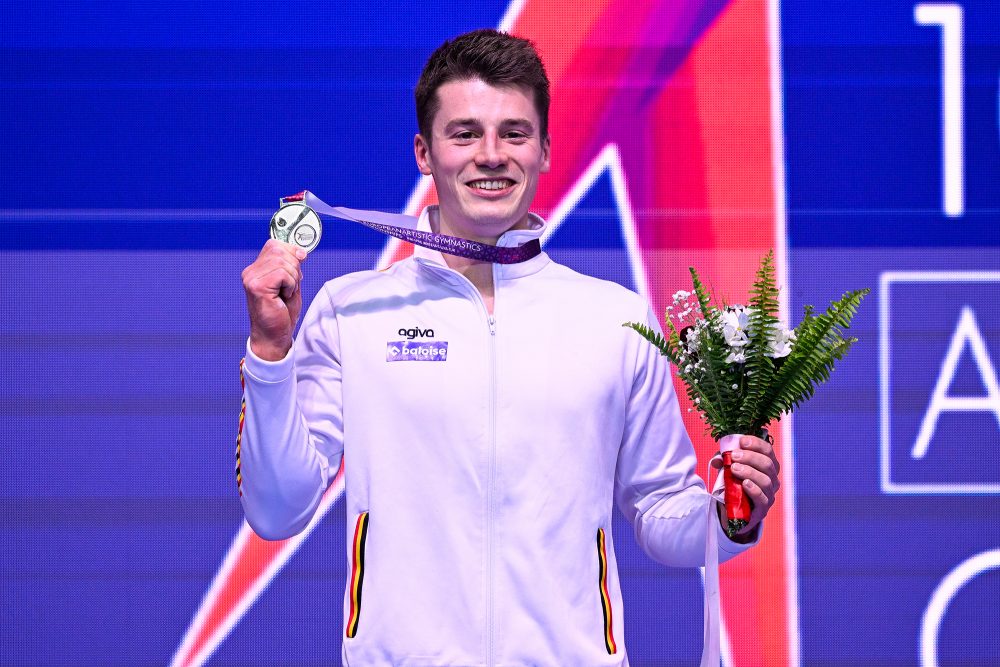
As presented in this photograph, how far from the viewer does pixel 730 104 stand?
10.8 feet

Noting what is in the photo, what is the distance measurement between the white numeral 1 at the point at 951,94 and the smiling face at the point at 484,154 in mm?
1722

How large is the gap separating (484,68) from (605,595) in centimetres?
103

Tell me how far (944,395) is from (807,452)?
0.45 m

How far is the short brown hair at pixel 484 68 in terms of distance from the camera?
215 cm

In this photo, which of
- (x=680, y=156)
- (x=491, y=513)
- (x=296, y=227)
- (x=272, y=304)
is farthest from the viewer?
(x=680, y=156)

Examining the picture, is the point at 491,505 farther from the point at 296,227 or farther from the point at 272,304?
the point at 296,227

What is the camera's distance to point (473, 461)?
197 cm

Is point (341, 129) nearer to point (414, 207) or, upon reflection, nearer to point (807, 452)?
point (414, 207)

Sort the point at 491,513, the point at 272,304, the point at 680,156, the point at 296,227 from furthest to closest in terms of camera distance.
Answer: the point at 680,156
the point at 296,227
the point at 491,513
the point at 272,304

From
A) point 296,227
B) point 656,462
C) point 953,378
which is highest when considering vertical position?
point 296,227

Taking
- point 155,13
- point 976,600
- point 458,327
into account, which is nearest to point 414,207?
point 155,13

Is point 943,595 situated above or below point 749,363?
below

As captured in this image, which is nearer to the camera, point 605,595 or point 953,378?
point 605,595

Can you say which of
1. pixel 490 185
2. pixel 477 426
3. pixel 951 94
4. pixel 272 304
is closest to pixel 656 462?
pixel 477 426
